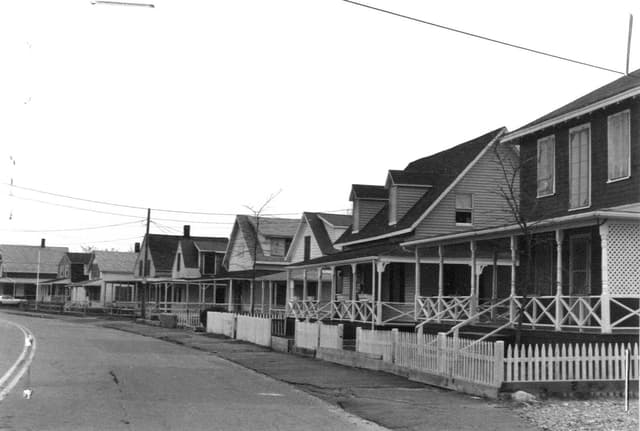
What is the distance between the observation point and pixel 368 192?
39250 millimetres

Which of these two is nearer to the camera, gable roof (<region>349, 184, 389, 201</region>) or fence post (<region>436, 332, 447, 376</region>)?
fence post (<region>436, 332, 447, 376</region>)

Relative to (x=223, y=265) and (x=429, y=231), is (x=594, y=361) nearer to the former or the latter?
(x=429, y=231)

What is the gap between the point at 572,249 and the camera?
73.9 ft

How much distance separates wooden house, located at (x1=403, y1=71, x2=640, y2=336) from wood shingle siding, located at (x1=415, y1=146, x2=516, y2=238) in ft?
22.5

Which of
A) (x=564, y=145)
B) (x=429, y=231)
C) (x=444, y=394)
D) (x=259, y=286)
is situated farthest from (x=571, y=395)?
(x=259, y=286)

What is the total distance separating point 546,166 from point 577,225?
5.95m

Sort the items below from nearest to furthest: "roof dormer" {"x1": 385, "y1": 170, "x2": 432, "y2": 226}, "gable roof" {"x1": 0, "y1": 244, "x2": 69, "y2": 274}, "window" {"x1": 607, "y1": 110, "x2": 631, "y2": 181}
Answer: "window" {"x1": 607, "y1": 110, "x2": 631, "y2": 181}
"roof dormer" {"x1": 385, "y1": 170, "x2": 432, "y2": 226}
"gable roof" {"x1": 0, "y1": 244, "x2": 69, "y2": 274}

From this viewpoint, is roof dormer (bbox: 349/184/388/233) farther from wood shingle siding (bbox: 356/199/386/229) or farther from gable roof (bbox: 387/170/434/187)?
gable roof (bbox: 387/170/434/187)

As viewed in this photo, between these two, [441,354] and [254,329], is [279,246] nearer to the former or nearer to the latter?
[254,329]

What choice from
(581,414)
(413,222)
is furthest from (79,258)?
(581,414)

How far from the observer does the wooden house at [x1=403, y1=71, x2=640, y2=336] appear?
1862cm

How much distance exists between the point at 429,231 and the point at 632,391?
667 inches

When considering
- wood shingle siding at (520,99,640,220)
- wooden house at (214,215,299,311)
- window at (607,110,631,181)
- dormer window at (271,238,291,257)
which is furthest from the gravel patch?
dormer window at (271,238,291,257)

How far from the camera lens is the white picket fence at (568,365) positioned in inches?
636
